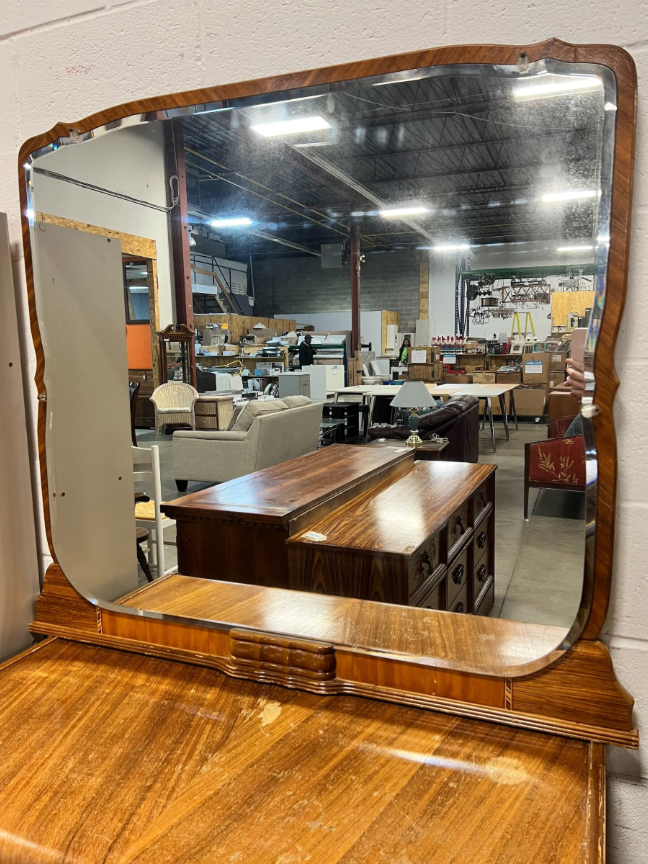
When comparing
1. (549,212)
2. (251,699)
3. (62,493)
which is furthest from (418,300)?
(62,493)

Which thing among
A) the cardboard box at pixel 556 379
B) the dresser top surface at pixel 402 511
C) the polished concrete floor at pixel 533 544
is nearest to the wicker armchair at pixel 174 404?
the dresser top surface at pixel 402 511

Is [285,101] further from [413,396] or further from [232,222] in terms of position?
[413,396]

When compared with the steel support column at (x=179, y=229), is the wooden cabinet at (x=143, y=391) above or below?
below

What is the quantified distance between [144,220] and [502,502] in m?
0.87

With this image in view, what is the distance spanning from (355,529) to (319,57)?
0.78 m

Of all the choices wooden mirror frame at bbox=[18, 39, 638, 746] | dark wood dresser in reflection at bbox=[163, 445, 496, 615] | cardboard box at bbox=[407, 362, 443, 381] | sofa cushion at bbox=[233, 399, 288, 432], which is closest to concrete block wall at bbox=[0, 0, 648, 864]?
wooden mirror frame at bbox=[18, 39, 638, 746]

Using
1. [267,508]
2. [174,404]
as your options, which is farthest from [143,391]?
[267,508]

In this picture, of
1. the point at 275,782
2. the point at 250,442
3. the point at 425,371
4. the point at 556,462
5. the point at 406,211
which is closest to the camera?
the point at 275,782

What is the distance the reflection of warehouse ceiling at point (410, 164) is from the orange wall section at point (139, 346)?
0.26m

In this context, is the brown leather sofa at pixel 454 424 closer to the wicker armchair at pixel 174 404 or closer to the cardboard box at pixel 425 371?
the cardboard box at pixel 425 371

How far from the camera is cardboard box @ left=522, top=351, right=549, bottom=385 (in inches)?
38.4

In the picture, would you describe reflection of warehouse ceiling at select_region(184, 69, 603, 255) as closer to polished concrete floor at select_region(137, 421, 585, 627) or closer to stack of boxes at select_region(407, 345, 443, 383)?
stack of boxes at select_region(407, 345, 443, 383)

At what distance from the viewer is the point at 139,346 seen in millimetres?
1260

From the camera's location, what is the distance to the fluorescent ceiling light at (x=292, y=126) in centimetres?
104
